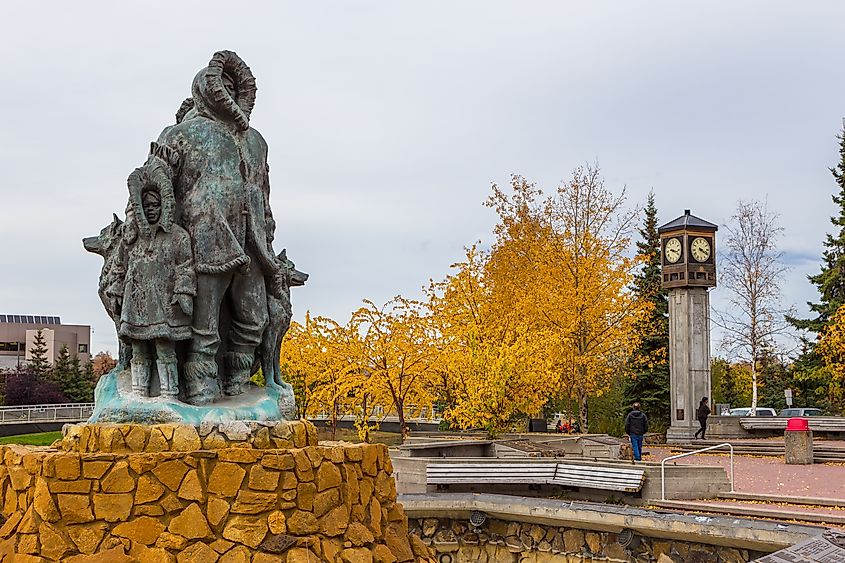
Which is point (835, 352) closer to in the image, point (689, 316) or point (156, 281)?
point (689, 316)

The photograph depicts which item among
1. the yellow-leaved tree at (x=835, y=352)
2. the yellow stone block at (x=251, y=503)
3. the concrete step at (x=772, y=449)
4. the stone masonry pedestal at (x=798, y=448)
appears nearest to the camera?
the yellow stone block at (x=251, y=503)

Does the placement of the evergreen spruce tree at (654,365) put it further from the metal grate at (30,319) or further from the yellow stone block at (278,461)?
the metal grate at (30,319)

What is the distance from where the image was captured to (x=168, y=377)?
22.3ft

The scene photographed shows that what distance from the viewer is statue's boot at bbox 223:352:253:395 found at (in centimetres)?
730

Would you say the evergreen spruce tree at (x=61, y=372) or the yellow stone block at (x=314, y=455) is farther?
the evergreen spruce tree at (x=61, y=372)

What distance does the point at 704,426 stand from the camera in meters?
25.2

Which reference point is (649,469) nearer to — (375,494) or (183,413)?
(375,494)

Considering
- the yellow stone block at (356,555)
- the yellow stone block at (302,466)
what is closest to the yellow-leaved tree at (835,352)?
the yellow stone block at (356,555)

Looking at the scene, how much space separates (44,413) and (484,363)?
2081cm

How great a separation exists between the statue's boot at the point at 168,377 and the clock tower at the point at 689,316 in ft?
72.0

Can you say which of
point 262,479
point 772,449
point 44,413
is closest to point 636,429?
point 772,449

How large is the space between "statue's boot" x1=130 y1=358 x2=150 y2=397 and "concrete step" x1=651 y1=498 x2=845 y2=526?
757cm

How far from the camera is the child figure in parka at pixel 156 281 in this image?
6809 mm

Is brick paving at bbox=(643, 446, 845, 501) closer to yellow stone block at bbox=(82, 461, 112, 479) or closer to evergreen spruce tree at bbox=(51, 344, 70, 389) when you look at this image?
yellow stone block at bbox=(82, 461, 112, 479)
